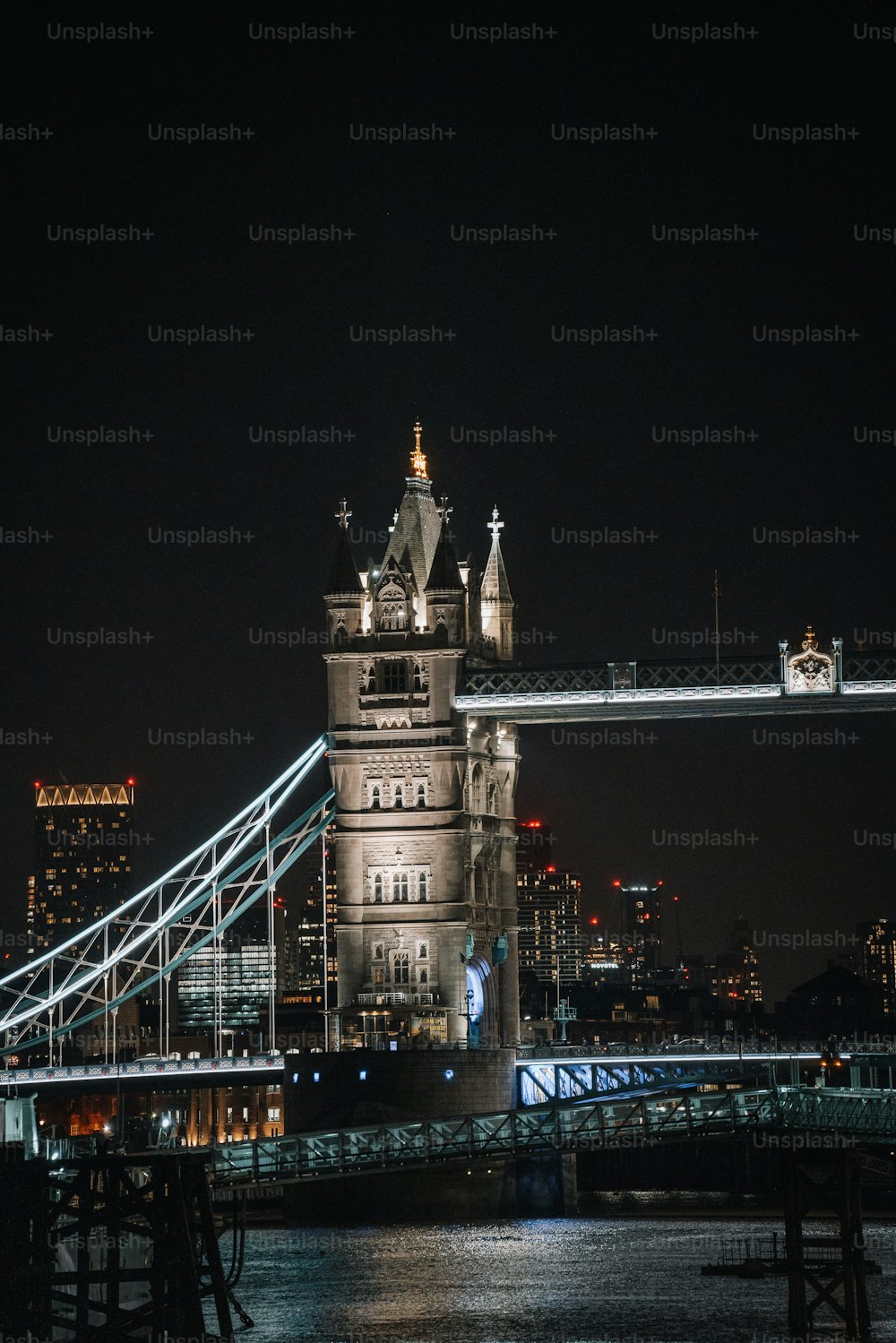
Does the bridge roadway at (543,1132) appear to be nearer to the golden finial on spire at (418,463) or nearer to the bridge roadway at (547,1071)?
the bridge roadway at (547,1071)

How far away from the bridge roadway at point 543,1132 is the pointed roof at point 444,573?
23043 mm

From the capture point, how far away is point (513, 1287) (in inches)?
3145

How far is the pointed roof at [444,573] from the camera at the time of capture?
373 ft

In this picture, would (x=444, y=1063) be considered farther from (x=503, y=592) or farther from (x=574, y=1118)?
(x=503, y=592)

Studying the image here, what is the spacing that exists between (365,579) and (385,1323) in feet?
158

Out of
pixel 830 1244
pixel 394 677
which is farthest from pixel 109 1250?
pixel 394 677

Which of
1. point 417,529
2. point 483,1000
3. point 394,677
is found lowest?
point 483,1000

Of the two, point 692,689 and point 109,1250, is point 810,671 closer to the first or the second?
point 692,689

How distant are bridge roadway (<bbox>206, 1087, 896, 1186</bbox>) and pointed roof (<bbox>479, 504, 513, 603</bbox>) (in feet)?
85.3

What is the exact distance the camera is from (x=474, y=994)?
115 meters

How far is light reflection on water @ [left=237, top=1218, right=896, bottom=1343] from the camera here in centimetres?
7050

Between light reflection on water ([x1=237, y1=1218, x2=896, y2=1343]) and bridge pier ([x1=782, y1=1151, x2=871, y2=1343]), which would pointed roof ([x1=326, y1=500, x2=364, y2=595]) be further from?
bridge pier ([x1=782, y1=1151, x2=871, y2=1343])

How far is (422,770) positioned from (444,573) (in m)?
8.16

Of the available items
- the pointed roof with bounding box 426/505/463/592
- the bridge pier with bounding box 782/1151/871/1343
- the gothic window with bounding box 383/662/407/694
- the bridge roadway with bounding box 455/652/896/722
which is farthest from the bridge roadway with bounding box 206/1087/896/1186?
the bridge pier with bounding box 782/1151/871/1343
